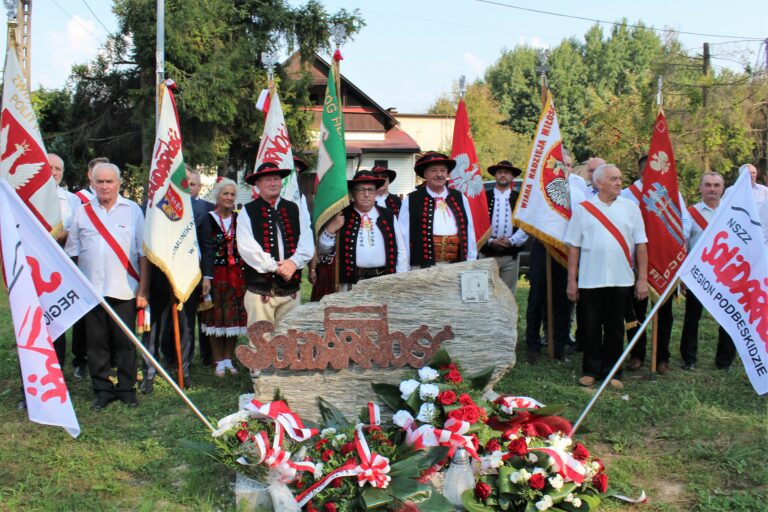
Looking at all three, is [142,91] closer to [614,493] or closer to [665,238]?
[665,238]

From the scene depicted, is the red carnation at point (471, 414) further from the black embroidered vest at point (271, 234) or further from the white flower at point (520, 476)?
the black embroidered vest at point (271, 234)

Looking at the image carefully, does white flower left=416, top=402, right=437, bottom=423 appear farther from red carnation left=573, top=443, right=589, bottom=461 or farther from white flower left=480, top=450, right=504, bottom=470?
red carnation left=573, top=443, right=589, bottom=461

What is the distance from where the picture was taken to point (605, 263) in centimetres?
601

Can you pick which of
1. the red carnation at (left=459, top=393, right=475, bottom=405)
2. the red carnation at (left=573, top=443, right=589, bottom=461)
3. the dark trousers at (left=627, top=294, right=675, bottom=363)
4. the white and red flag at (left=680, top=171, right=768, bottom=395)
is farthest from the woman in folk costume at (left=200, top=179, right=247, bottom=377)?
the white and red flag at (left=680, top=171, right=768, bottom=395)

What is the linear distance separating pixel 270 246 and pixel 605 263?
114 inches

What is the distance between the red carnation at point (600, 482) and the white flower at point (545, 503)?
398mm

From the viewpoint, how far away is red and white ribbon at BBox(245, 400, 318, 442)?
4070 mm

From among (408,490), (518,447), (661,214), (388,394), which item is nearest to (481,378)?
(388,394)

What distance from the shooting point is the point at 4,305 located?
37.6ft

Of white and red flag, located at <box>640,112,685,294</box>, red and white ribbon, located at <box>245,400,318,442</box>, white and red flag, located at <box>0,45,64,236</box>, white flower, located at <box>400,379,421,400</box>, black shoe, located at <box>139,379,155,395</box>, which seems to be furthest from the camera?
white and red flag, located at <box>640,112,685,294</box>

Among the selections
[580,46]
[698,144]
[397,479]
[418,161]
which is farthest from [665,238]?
[580,46]

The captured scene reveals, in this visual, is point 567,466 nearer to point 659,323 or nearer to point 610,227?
point 610,227

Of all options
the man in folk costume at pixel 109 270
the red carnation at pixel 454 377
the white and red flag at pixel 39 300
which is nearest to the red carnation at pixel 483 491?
the red carnation at pixel 454 377

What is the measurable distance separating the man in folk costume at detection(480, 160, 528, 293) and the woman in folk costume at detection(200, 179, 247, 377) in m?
2.61
